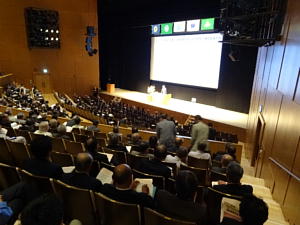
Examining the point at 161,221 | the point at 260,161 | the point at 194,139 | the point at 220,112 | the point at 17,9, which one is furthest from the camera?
the point at 17,9

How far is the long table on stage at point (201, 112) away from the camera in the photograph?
30.6ft

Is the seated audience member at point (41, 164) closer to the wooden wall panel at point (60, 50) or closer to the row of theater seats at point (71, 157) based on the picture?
the row of theater seats at point (71, 157)

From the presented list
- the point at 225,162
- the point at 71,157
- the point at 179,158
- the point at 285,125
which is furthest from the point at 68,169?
the point at 285,125

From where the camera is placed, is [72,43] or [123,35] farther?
[123,35]

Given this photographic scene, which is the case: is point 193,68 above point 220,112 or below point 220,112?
above

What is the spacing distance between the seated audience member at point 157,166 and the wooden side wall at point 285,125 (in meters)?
1.64

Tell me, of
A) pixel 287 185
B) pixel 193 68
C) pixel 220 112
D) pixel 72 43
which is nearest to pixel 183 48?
pixel 193 68

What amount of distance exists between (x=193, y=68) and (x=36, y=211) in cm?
1254

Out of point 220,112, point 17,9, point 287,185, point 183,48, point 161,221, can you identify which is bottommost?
point 220,112

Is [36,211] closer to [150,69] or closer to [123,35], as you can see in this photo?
[150,69]

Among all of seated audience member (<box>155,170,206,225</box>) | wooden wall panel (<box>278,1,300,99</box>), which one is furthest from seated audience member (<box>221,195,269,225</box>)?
wooden wall panel (<box>278,1,300,99</box>)

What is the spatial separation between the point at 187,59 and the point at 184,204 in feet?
39.7

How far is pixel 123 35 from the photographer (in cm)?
1678

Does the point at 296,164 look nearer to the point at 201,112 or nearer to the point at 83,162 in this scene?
the point at 83,162
